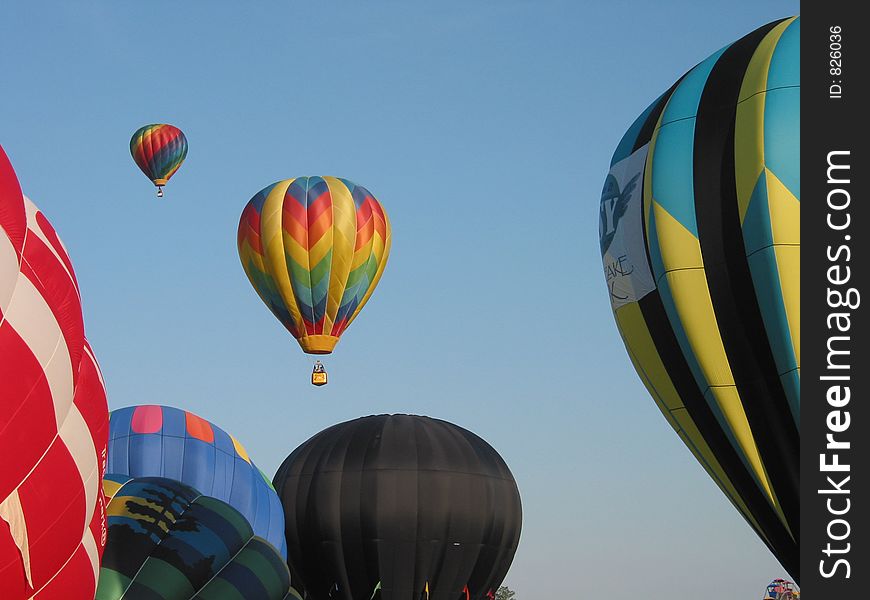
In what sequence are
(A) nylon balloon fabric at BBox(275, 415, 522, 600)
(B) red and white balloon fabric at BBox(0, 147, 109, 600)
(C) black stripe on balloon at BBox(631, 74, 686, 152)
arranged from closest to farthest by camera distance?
(B) red and white balloon fabric at BBox(0, 147, 109, 600) → (C) black stripe on balloon at BBox(631, 74, 686, 152) → (A) nylon balloon fabric at BBox(275, 415, 522, 600)

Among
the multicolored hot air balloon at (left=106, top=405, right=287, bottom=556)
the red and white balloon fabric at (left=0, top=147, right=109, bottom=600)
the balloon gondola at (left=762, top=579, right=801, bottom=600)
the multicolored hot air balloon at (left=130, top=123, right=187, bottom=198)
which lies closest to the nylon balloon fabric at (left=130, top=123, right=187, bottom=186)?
the multicolored hot air balloon at (left=130, top=123, right=187, bottom=198)

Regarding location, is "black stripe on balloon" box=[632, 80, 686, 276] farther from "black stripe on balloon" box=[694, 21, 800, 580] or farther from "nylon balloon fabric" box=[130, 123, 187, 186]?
"nylon balloon fabric" box=[130, 123, 187, 186]

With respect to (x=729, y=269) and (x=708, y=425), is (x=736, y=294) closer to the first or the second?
(x=729, y=269)

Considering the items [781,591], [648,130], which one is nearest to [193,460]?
[648,130]

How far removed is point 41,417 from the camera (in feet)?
23.7

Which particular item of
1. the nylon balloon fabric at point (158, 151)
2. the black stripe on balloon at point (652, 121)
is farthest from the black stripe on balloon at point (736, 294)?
the nylon balloon fabric at point (158, 151)

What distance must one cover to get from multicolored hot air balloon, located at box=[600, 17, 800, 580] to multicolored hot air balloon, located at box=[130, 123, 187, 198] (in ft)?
61.8

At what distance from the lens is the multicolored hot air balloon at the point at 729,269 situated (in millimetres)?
11656

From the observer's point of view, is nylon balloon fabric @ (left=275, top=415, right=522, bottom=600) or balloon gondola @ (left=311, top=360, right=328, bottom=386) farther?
balloon gondola @ (left=311, top=360, right=328, bottom=386)

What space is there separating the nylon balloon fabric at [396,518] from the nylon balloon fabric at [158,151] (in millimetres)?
12498

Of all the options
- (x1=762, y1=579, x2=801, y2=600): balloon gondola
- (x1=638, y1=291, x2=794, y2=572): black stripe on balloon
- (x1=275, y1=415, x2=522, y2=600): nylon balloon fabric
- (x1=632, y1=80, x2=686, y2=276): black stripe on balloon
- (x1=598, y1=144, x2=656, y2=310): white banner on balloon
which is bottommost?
(x1=762, y1=579, x2=801, y2=600): balloon gondola

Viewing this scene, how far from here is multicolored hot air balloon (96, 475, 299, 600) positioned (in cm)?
1065
